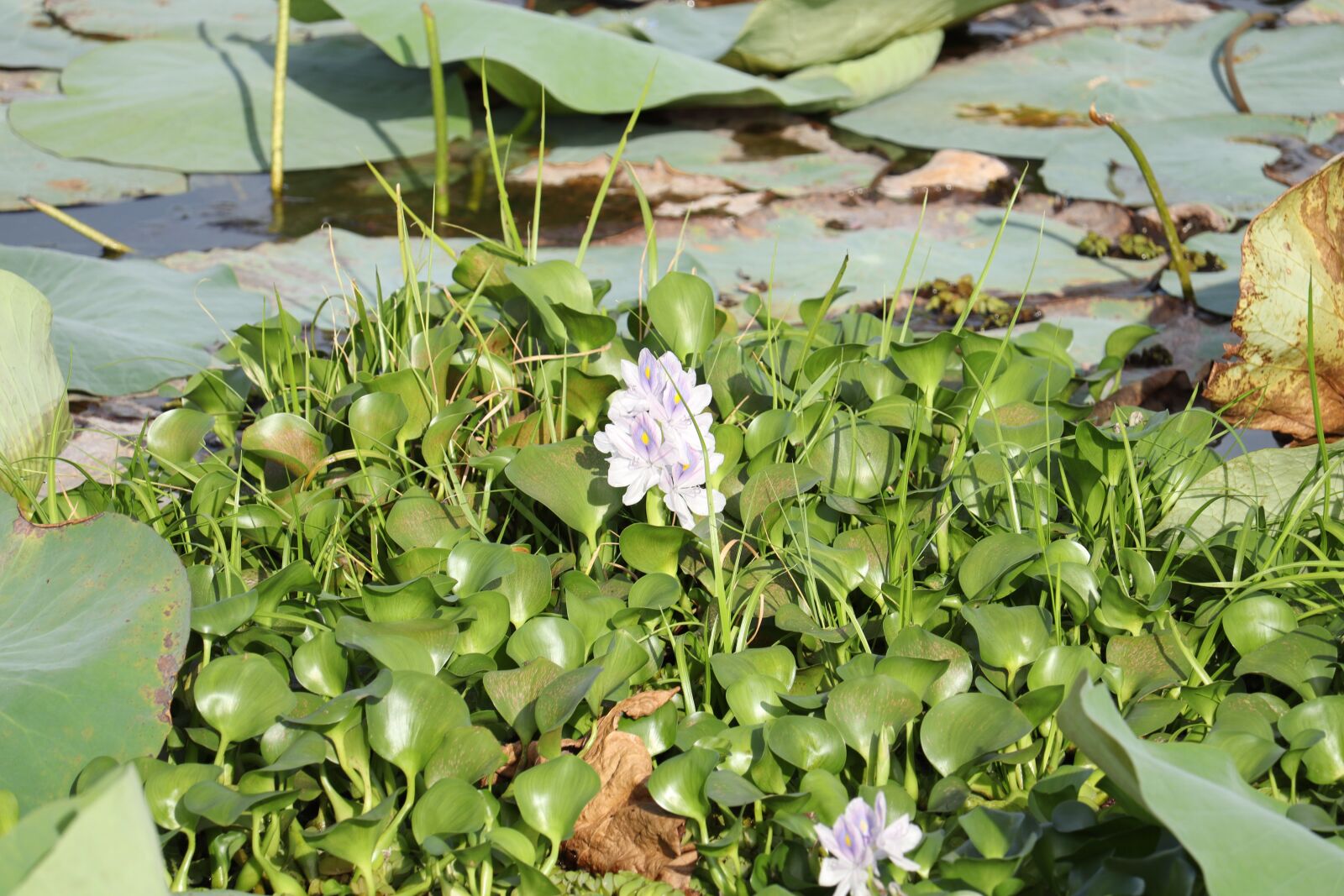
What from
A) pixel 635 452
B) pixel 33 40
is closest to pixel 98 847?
pixel 635 452

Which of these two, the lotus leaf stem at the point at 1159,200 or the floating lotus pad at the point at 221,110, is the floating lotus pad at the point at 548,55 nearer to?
the floating lotus pad at the point at 221,110

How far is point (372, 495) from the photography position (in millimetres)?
1496

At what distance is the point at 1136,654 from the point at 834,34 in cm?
297

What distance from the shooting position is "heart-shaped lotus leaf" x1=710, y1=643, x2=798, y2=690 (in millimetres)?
1220

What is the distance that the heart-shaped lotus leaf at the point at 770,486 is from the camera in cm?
138

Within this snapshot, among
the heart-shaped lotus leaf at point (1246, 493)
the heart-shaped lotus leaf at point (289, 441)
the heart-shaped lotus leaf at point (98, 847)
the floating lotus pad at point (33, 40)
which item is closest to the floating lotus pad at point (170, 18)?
the floating lotus pad at point (33, 40)

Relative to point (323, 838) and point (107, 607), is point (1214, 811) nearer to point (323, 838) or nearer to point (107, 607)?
point (323, 838)

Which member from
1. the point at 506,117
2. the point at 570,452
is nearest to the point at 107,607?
the point at 570,452

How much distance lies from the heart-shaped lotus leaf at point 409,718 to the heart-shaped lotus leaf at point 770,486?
0.43m

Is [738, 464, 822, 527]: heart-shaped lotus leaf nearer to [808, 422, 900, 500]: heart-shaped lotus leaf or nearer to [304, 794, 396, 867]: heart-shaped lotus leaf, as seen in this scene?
[808, 422, 900, 500]: heart-shaped lotus leaf

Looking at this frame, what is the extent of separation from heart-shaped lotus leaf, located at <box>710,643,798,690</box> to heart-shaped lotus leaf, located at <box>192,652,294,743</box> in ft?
1.40

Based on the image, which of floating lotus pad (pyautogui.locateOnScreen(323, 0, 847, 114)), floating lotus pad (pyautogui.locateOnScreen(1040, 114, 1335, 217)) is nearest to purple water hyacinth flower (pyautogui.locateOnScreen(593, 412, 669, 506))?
floating lotus pad (pyautogui.locateOnScreen(323, 0, 847, 114))

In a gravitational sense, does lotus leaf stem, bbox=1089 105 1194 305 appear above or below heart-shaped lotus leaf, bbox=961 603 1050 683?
above

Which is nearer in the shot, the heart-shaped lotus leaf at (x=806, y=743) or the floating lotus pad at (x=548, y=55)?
the heart-shaped lotus leaf at (x=806, y=743)
